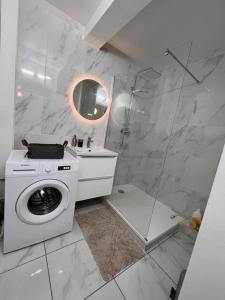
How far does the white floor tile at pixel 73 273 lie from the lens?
990 millimetres

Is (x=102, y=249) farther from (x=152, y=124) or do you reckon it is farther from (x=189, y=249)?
(x=152, y=124)

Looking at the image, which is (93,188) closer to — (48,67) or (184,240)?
(184,240)

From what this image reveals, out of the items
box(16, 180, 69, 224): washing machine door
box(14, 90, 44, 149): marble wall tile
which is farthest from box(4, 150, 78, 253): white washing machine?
box(14, 90, 44, 149): marble wall tile

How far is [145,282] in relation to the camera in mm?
1139

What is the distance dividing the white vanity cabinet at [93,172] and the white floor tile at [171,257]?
3.03ft

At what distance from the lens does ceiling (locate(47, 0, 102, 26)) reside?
4.94ft

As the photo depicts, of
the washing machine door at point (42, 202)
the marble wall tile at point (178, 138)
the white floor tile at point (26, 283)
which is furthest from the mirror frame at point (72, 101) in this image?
the white floor tile at point (26, 283)

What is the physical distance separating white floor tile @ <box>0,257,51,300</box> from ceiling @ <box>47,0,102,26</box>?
2.60m

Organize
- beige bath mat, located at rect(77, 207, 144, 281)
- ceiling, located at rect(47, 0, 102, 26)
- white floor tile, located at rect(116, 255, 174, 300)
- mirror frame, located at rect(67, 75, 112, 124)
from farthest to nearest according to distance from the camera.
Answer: mirror frame, located at rect(67, 75, 112, 124), ceiling, located at rect(47, 0, 102, 26), beige bath mat, located at rect(77, 207, 144, 281), white floor tile, located at rect(116, 255, 174, 300)

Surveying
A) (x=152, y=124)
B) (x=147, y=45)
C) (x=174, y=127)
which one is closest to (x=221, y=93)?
(x=174, y=127)

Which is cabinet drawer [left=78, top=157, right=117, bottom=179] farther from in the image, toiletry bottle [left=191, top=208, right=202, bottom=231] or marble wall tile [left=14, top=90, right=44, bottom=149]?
toiletry bottle [left=191, top=208, right=202, bottom=231]

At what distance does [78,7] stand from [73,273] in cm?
269

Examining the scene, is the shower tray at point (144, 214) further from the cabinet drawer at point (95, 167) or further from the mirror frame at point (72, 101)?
the mirror frame at point (72, 101)

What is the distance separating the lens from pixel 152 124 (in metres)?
2.50
